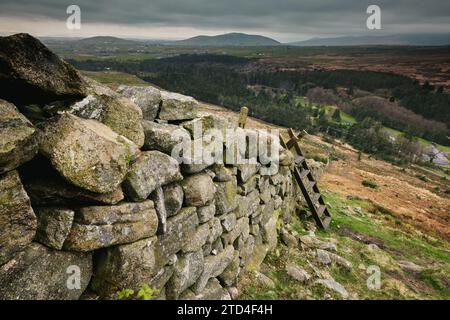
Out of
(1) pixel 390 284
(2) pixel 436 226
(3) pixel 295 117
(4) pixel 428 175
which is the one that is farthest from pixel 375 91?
(1) pixel 390 284

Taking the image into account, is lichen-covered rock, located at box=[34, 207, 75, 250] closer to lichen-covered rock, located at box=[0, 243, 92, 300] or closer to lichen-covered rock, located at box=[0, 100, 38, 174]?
lichen-covered rock, located at box=[0, 243, 92, 300]

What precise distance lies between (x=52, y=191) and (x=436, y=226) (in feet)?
66.5

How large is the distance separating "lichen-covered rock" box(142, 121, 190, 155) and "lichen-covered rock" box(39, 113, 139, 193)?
0.99 m

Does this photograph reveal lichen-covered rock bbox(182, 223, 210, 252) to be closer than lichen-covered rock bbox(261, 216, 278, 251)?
Yes

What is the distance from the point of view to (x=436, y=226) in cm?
1830

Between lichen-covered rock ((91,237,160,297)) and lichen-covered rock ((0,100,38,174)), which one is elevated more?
lichen-covered rock ((0,100,38,174))

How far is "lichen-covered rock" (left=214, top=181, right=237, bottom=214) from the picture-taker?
6562 millimetres

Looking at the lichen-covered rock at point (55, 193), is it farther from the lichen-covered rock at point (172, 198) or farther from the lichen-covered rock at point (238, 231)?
the lichen-covered rock at point (238, 231)

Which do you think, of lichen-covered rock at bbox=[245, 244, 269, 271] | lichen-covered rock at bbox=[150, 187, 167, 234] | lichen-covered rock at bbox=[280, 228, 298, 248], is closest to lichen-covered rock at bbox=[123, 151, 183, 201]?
lichen-covered rock at bbox=[150, 187, 167, 234]

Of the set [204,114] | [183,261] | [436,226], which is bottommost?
[436,226]

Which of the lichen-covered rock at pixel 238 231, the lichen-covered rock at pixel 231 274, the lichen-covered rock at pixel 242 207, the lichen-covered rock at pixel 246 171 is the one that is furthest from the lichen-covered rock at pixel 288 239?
the lichen-covered rock at pixel 231 274

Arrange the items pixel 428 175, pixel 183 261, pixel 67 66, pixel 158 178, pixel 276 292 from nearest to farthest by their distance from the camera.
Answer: pixel 67 66 → pixel 158 178 → pixel 183 261 → pixel 276 292 → pixel 428 175

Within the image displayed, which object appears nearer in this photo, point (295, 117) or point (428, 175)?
point (428, 175)

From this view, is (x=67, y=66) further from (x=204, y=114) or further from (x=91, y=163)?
(x=204, y=114)
